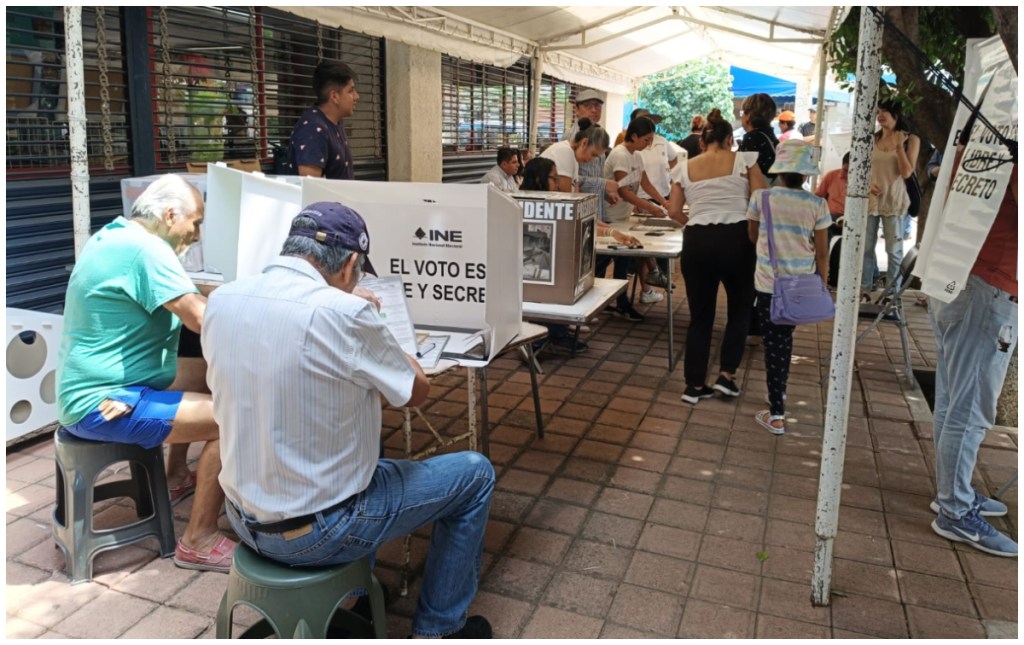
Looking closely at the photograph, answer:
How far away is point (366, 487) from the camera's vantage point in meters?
2.15

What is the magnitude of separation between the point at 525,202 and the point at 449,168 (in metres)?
6.33

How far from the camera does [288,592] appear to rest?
6.61ft

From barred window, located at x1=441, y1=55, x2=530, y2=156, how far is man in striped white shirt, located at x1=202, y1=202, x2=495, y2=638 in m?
7.84

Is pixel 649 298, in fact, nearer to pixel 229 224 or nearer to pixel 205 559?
pixel 229 224

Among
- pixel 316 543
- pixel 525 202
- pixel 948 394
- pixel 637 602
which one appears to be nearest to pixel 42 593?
pixel 316 543

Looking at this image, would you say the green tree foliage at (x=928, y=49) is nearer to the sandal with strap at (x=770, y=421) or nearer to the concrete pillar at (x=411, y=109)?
the sandal with strap at (x=770, y=421)

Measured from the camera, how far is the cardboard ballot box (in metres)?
3.85

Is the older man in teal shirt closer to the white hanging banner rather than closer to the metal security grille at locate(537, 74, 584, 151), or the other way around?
the white hanging banner

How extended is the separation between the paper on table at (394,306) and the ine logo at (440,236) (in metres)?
0.22

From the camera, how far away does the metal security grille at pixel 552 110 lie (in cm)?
1395

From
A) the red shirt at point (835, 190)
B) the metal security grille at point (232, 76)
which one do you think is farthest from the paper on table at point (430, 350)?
the red shirt at point (835, 190)

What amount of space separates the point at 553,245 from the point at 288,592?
7.49 feet

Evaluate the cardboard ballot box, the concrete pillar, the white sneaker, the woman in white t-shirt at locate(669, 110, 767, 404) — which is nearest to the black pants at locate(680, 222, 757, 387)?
the woman in white t-shirt at locate(669, 110, 767, 404)

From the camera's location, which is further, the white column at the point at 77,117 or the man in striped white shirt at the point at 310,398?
the white column at the point at 77,117
